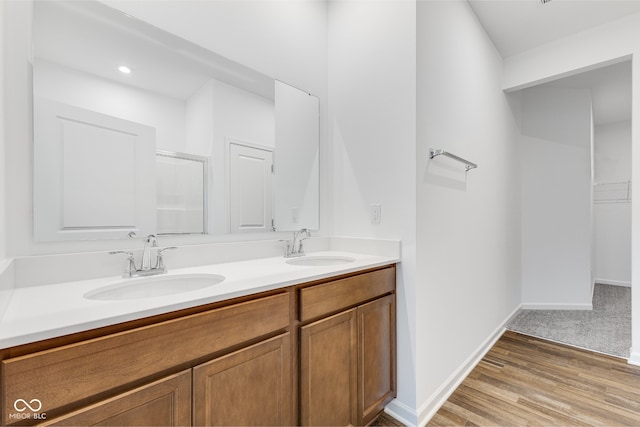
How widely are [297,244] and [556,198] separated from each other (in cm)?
314

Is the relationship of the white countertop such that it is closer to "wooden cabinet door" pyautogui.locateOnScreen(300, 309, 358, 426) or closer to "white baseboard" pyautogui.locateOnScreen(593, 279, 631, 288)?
"wooden cabinet door" pyautogui.locateOnScreen(300, 309, 358, 426)

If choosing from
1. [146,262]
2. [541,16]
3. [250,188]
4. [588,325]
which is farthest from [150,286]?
[588,325]

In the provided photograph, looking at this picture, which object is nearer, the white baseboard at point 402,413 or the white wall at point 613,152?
the white baseboard at point 402,413

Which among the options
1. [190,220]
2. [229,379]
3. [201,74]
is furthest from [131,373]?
[201,74]

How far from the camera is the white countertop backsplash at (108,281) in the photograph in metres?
0.67

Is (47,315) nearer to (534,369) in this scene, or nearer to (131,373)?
(131,373)

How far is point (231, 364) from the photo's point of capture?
92cm

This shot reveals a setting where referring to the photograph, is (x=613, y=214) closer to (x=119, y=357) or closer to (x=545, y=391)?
(x=545, y=391)

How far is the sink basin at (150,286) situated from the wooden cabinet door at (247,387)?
0.33 meters

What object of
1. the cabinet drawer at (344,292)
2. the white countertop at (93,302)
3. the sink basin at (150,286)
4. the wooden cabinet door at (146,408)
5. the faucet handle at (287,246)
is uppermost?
the faucet handle at (287,246)

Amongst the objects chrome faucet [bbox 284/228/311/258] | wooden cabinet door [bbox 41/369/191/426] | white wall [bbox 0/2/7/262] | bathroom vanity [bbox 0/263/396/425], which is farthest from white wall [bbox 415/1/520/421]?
white wall [bbox 0/2/7/262]

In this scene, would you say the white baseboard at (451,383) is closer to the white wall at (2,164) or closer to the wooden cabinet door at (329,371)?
the wooden cabinet door at (329,371)

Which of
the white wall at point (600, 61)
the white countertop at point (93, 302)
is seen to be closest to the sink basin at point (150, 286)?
the white countertop at point (93, 302)

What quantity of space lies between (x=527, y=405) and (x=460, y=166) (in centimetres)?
145
